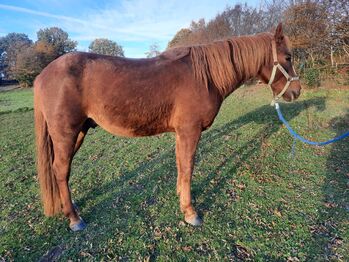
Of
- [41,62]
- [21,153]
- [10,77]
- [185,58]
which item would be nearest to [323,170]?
[185,58]

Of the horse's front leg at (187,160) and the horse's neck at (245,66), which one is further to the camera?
the horse's neck at (245,66)

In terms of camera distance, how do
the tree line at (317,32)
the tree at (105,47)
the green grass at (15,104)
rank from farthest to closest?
the tree at (105,47), the green grass at (15,104), the tree line at (317,32)

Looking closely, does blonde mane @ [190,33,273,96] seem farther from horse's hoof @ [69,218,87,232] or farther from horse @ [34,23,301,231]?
horse's hoof @ [69,218,87,232]

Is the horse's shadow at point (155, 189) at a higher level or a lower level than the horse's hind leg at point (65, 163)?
lower

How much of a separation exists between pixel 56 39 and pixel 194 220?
149 feet

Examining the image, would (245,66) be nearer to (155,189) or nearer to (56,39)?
(155,189)

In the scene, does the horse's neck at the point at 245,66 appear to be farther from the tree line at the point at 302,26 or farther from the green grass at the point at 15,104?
the green grass at the point at 15,104

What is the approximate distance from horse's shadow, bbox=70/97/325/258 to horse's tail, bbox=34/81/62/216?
1.60 feet

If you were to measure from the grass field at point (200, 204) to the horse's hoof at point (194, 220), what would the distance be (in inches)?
3.3

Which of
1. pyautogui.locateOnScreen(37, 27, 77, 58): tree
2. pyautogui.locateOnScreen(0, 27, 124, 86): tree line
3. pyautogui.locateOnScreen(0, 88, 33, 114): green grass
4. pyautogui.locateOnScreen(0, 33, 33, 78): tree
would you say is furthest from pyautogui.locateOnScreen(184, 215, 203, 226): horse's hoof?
pyautogui.locateOnScreen(37, 27, 77, 58): tree

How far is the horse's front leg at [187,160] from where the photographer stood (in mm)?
3146

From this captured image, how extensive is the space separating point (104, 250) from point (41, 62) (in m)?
39.9

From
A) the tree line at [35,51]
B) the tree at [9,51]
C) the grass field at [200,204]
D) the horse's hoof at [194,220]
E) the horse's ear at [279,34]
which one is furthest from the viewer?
the tree at [9,51]

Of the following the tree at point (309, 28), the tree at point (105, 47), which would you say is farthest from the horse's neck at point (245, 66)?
the tree at point (105, 47)
